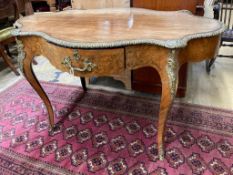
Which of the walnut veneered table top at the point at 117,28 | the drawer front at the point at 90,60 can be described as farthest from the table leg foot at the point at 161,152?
the walnut veneered table top at the point at 117,28

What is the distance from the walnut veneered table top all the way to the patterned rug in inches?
29.9

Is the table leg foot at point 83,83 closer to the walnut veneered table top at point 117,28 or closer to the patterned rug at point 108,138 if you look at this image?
the patterned rug at point 108,138

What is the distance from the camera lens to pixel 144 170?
1.39 m

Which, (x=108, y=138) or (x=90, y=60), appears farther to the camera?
(x=108, y=138)

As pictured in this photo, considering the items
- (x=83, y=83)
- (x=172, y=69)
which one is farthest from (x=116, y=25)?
(x=83, y=83)

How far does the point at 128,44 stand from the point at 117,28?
0.74ft

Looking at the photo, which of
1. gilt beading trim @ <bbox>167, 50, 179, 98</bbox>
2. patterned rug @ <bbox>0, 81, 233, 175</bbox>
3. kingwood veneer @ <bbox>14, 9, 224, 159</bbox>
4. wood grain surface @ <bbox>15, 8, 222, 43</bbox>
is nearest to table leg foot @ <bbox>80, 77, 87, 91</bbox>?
patterned rug @ <bbox>0, 81, 233, 175</bbox>

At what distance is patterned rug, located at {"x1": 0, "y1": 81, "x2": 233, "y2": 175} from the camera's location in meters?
1.42

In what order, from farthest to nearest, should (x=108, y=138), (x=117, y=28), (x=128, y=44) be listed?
(x=108, y=138), (x=117, y=28), (x=128, y=44)

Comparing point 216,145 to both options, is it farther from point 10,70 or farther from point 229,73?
point 10,70

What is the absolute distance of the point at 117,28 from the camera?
1288 millimetres

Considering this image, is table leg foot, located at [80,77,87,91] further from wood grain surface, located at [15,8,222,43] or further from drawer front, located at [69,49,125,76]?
drawer front, located at [69,49,125,76]

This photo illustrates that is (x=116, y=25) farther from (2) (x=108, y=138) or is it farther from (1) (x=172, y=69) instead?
(2) (x=108, y=138)

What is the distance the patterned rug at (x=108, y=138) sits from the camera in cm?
142
